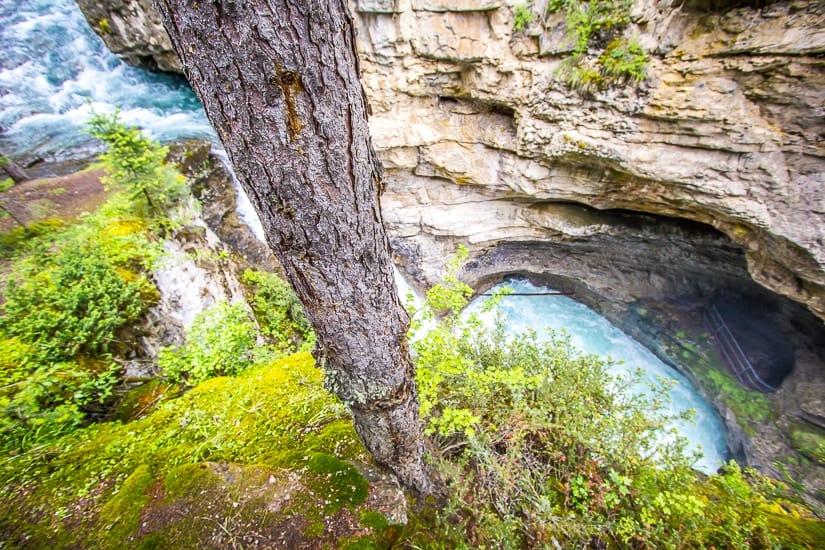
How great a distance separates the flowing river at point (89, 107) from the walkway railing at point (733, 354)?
47.4 inches

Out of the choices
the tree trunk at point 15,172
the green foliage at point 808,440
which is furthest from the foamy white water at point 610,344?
the tree trunk at point 15,172

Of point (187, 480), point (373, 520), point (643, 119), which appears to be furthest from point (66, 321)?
point (643, 119)

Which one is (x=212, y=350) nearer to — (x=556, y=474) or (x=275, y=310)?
(x=275, y=310)

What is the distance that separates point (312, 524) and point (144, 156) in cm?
562

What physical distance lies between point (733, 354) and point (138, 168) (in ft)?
43.4

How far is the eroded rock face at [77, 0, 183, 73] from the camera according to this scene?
791cm

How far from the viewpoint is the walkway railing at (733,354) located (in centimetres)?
734

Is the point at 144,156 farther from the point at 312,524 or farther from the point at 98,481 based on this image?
the point at 312,524

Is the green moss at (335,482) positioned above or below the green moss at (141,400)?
above

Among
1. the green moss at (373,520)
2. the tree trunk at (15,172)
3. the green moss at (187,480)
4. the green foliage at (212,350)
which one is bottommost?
the green foliage at (212,350)

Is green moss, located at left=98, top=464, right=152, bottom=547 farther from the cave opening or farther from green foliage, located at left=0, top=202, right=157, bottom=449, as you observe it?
the cave opening

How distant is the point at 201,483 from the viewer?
214 cm

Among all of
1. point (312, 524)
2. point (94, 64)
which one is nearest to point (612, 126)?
point (312, 524)

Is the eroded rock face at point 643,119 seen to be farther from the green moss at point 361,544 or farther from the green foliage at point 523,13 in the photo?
the green moss at point 361,544
